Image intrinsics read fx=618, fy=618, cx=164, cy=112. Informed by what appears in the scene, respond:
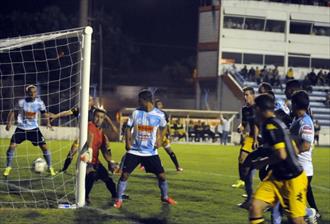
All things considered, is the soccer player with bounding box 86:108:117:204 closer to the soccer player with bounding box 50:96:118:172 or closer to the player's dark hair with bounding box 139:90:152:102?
the soccer player with bounding box 50:96:118:172

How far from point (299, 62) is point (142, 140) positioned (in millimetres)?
51190

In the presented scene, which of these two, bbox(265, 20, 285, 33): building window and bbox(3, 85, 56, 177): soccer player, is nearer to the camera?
bbox(3, 85, 56, 177): soccer player

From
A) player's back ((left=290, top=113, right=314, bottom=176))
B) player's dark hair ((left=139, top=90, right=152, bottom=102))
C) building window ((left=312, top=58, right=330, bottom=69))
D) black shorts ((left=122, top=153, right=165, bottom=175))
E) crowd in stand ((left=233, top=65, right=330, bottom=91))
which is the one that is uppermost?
building window ((left=312, top=58, right=330, bottom=69))

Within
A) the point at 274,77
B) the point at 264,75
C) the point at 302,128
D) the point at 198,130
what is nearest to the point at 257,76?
the point at 264,75

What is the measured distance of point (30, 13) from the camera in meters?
51.8

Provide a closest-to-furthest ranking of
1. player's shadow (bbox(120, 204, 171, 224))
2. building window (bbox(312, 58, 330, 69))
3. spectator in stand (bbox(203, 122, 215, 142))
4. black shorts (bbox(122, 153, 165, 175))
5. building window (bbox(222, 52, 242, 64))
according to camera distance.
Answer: player's shadow (bbox(120, 204, 171, 224)) → black shorts (bbox(122, 153, 165, 175)) → spectator in stand (bbox(203, 122, 215, 142)) → building window (bbox(222, 52, 242, 64)) → building window (bbox(312, 58, 330, 69))

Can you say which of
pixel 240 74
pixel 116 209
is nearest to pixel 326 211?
pixel 116 209

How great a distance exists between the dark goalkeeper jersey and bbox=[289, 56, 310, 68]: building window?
5328cm

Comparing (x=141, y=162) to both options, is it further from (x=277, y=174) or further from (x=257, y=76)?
(x=257, y=76)

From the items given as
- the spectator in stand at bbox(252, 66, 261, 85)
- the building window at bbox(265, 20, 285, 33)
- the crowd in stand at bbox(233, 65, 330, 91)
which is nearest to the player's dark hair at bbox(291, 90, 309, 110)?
the crowd in stand at bbox(233, 65, 330, 91)

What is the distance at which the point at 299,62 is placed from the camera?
59344mm

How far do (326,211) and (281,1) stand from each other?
172 ft

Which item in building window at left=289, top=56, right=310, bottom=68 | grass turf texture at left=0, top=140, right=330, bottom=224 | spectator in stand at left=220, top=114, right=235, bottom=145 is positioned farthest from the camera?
building window at left=289, top=56, right=310, bottom=68

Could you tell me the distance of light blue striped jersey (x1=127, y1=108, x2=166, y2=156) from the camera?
10188 millimetres
